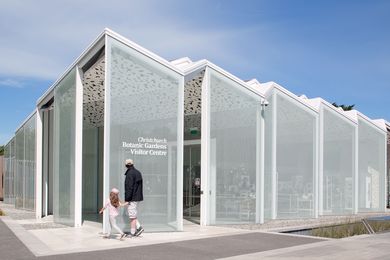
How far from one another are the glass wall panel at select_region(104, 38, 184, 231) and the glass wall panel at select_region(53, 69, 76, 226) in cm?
246

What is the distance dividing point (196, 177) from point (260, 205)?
239 centimetres

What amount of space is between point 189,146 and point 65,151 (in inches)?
184

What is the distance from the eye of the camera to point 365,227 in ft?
48.1

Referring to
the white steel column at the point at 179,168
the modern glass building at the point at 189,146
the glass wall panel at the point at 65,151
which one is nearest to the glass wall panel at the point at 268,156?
the modern glass building at the point at 189,146

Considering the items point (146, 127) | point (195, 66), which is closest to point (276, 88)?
point (195, 66)

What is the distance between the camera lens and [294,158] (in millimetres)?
19297

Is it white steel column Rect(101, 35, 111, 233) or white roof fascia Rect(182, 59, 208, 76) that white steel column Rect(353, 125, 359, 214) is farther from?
white steel column Rect(101, 35, 111, 233)

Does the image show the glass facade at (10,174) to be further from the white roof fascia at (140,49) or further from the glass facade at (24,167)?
the white roof fascia at (140,49)

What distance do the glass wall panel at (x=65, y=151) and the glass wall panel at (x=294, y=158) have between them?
7.58 metres

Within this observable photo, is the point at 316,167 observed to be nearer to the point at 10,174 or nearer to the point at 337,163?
the point at 337,163

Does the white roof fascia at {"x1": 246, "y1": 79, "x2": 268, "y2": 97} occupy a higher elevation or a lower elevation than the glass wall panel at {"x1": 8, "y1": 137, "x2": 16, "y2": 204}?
higher

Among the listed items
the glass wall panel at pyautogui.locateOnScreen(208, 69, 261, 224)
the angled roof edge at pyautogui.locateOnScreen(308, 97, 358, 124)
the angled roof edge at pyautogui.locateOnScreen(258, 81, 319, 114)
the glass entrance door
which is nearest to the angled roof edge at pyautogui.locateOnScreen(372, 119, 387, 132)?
the angled roof edge at pyautogui.locateOnScreen(308, 97, 358, 124)

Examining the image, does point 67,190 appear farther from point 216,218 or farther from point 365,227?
point 365,227

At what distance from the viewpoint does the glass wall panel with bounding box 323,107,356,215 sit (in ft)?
69.2
